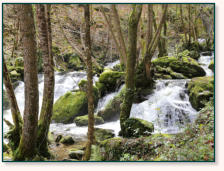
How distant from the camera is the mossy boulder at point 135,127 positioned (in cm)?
454

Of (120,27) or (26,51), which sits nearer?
(26,51)

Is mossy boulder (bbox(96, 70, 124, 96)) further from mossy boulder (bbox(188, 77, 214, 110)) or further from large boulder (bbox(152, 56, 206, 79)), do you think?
mossy boulder (bbox(188, 77, 214, 110))

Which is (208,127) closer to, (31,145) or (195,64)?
(31,145)

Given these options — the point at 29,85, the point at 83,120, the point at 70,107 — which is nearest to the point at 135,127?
the point at 83,120

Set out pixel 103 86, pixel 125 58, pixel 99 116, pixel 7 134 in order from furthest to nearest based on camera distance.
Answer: pixel 103 86 → pixel 99 116 → pixel 125 58 → pixel 7 134

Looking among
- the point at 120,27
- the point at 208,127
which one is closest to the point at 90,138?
the point at 208,127

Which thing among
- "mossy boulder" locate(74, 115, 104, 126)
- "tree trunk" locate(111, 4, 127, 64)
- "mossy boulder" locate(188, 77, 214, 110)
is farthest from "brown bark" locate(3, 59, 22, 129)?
"mossy boulder" locate(188, 77, 214, 110)

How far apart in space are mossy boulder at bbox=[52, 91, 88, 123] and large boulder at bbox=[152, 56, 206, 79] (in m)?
2.70

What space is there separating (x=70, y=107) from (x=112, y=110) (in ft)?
5.25

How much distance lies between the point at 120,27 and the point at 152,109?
2.48 metres

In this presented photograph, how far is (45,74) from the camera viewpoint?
4008 millimetres

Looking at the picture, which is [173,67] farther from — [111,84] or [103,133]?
[103,133]

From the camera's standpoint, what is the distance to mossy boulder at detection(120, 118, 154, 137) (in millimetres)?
4543

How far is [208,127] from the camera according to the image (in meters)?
3.31
